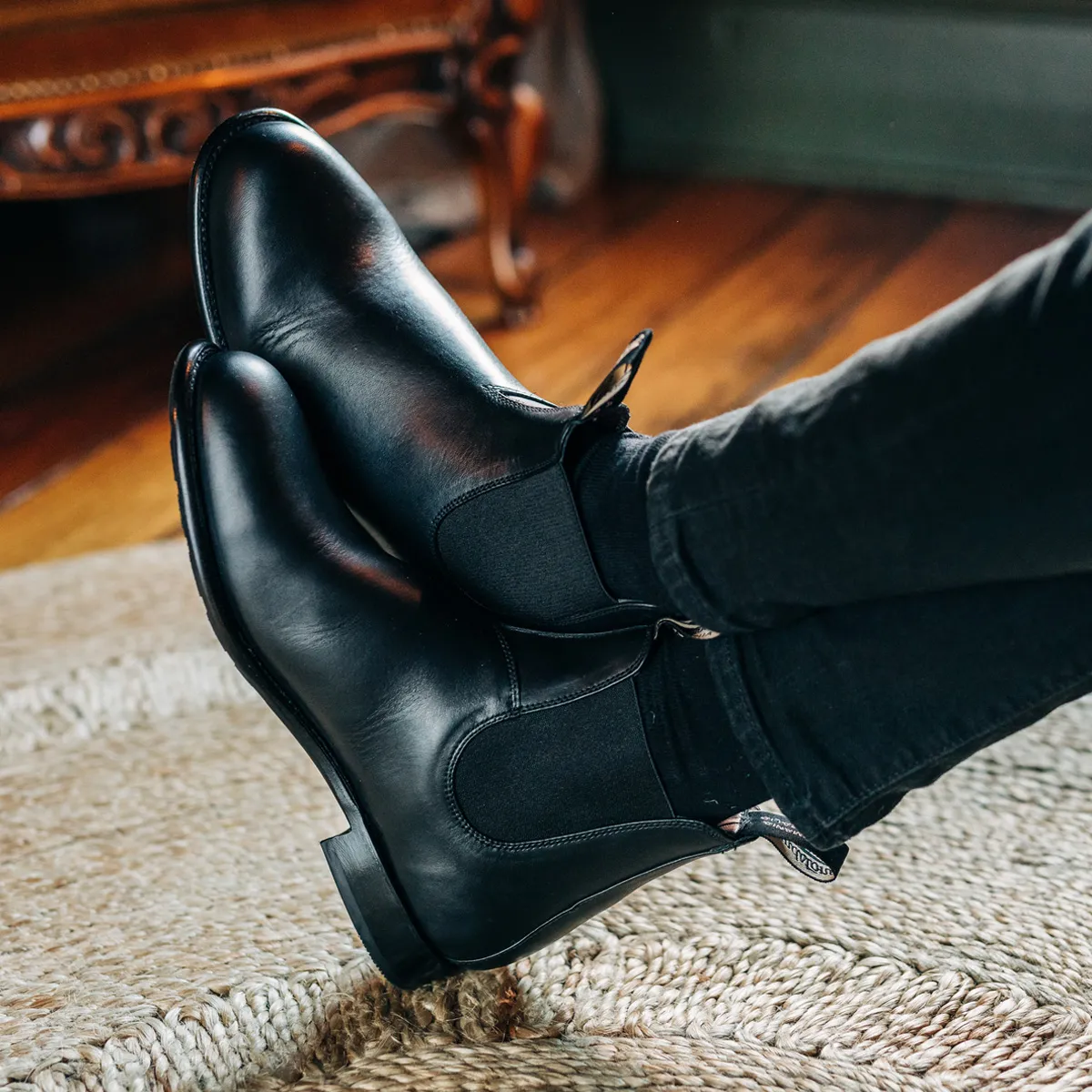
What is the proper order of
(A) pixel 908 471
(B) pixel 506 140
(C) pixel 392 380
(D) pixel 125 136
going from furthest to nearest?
(B) pixel 506 140, (D) pixel 125 136, (C) pixel 392 380, (A) pixel 908 471

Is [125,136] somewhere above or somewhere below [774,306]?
above

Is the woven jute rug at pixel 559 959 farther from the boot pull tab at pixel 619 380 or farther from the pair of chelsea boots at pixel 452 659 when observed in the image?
the boot pull tab at pixel 619 380

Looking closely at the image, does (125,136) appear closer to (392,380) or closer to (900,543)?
(392,380)

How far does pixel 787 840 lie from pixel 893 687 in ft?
0.27

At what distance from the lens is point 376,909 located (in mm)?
540

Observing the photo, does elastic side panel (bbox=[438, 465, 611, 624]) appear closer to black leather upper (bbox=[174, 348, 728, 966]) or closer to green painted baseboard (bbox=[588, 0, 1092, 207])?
black leather upper (bbox=[174, 348, 728, 966])

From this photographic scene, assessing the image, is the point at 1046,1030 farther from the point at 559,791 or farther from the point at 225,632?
the point at 225,632

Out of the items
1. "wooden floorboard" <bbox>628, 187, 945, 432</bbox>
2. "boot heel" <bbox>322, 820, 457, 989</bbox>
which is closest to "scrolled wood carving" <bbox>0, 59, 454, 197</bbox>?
"wooden floorboard" <bbox>628, 187, 945, 432</bbox>

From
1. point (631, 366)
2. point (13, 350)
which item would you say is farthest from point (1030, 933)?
point (13, 350)

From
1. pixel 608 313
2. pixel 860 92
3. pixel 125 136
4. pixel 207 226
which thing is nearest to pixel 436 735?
pixel 207 226

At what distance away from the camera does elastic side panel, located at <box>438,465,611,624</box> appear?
0.53 metres

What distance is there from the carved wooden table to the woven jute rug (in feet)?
2.29

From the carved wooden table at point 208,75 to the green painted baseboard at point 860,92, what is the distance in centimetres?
69

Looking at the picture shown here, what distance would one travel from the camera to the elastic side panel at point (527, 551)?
20.8 inches
